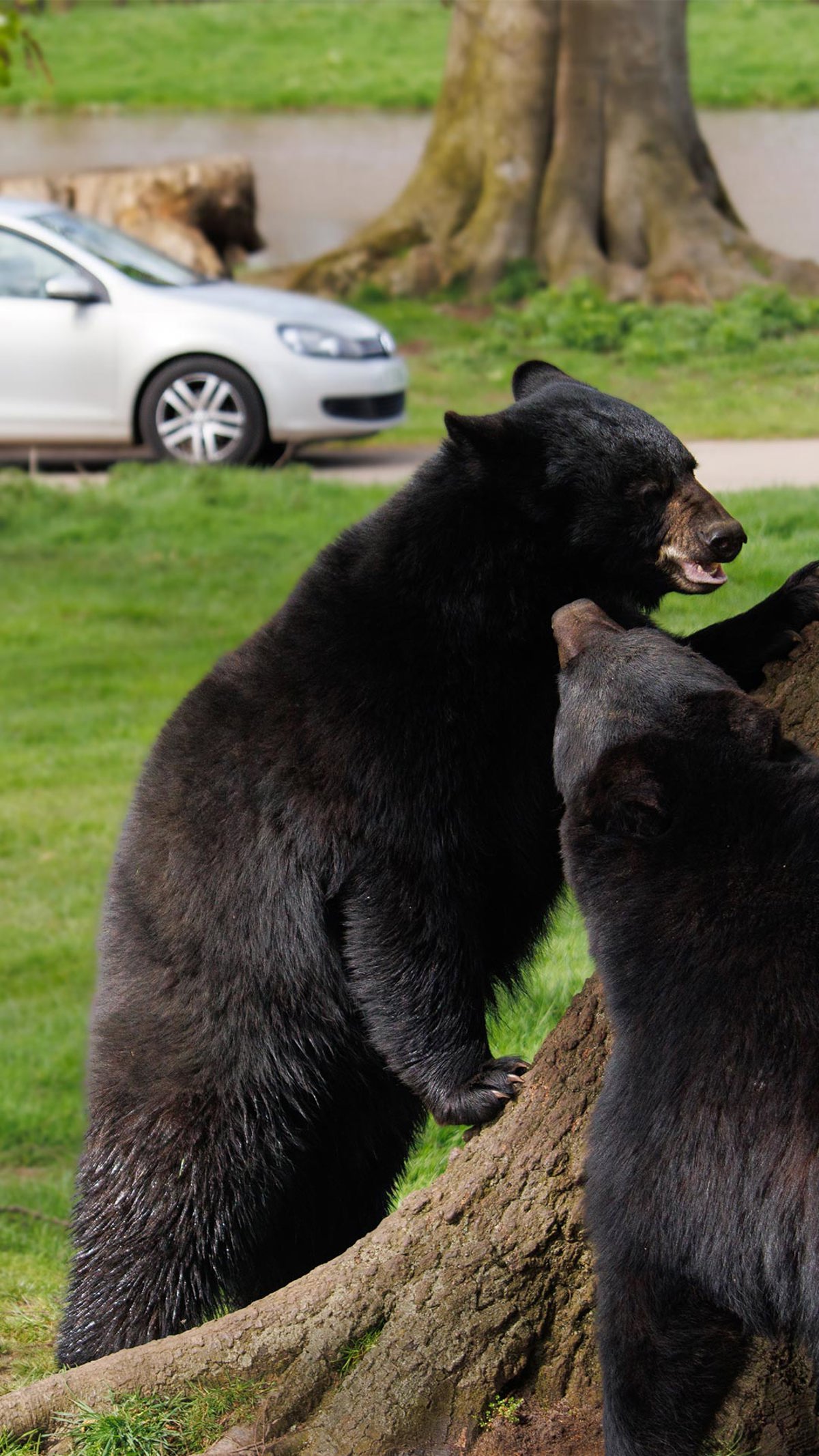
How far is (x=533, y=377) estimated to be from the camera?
153 inches

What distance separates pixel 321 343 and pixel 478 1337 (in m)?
9.89

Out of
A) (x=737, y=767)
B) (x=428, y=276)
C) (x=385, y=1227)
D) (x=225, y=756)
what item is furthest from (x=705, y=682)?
(x=428, y=276)

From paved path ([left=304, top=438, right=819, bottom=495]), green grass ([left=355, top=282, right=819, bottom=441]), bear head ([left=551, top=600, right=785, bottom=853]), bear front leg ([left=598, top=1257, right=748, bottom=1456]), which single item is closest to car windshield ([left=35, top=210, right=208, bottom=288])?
green grass ([left=355, top=282, right=819, bottom=441])

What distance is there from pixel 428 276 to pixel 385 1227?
14.4 meters

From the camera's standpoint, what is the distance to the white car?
1195cm

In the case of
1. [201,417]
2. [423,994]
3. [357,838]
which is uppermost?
[357,838]

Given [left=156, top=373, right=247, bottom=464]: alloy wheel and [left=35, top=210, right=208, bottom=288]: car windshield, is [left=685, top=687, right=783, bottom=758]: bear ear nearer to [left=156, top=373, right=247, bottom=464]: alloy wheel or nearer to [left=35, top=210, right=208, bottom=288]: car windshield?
[left=156, top=373, right=247, bottom=464]: alloy wheel

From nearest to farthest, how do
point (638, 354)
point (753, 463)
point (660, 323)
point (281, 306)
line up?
point (753, 463) < point (638, 354) < point (660, 323) < point (281, 306)

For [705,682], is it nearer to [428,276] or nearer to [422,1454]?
[422,1454]

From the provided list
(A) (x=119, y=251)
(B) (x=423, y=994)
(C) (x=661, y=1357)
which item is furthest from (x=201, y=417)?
(C) (x=661, y=1357)

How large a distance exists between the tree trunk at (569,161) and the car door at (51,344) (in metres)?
5.16

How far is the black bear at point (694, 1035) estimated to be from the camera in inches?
102

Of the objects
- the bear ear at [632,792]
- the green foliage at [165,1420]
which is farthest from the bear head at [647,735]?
the green foliage at [165,1420]

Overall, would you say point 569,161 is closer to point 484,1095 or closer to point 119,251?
point 119,251
